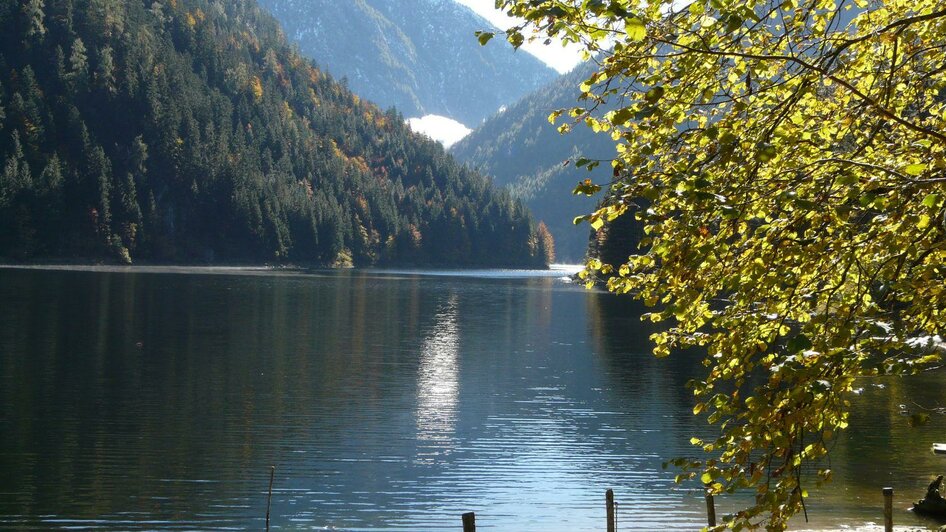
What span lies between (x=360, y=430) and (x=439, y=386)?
44.2 feet

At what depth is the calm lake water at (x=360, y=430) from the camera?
92.9 ft

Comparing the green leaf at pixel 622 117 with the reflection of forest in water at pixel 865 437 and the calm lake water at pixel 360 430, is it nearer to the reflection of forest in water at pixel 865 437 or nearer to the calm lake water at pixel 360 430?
the reflection of forest in water at pixel 865 437

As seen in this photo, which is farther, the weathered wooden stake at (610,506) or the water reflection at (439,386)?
the water reflection at (439,386)

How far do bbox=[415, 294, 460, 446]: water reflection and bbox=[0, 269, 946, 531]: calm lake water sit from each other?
0.23m

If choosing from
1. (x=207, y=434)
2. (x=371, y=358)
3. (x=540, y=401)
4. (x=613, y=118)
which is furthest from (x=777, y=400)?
(x=371, y=358)

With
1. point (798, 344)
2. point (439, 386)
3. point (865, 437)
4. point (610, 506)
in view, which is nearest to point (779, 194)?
point (798, 344)

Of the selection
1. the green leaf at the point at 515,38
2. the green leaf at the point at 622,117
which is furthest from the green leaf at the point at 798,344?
the green leaf at the point at 515,38

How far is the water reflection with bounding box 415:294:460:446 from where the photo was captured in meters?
41.2

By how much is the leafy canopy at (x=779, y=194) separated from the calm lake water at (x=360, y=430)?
59.3 ft

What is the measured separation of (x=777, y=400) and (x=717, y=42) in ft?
11.8

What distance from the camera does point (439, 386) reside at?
5325 cm

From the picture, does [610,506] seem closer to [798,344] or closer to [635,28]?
[798,344]

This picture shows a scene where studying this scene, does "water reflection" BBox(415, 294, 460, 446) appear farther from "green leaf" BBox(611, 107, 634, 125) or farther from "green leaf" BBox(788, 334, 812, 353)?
"green leaf" BBox(611, 107, 634, 125)

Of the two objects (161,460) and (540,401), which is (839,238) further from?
(540,401)
